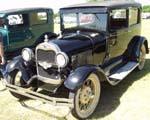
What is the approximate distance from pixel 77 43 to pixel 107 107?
1.41 m

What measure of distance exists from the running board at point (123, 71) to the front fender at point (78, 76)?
106 centimetres

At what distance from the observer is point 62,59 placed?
4.85 meters

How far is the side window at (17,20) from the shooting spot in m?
8.45

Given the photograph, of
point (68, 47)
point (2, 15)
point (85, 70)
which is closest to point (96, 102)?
point (85, 70)

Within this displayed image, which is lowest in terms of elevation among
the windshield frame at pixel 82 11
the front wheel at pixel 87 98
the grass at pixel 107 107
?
the grass at pixel 107 107

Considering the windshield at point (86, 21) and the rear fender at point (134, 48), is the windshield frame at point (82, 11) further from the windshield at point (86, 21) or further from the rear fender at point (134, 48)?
the rear fender at point (134, 48)

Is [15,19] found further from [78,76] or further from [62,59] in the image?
[78,76]

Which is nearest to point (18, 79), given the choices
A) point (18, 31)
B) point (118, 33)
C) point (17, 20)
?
point (118, 33)

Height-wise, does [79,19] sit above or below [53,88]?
above

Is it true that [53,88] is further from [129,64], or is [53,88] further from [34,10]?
[34,10]

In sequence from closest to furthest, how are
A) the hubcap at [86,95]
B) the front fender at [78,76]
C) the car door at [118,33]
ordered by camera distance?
the front fender at [78,76], the hubcap at [86,95], the car door at [118,33]

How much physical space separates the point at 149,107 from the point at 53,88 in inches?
76.1

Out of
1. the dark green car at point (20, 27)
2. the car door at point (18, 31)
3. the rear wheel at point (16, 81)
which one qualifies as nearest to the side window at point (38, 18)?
the dark green car at point (20, 27)

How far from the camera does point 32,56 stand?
17.8 feet
